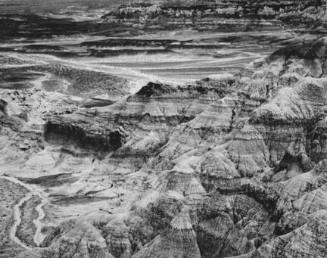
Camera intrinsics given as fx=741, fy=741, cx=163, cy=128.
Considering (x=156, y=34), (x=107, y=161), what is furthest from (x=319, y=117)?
(x=156, y=34)

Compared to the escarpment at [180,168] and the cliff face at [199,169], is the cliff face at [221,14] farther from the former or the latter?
the cliff face at [199,169]

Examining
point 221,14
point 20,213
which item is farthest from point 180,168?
point 221,14

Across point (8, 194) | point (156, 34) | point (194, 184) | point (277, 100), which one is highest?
point (277, 100)

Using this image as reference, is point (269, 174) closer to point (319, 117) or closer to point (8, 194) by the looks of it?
point (319, 117)

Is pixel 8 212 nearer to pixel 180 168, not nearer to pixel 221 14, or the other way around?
pixel 180 168

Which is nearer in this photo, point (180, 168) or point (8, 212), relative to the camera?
point (180, 168)

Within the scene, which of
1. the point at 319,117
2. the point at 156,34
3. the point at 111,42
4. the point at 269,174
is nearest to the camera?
the point at 269,174

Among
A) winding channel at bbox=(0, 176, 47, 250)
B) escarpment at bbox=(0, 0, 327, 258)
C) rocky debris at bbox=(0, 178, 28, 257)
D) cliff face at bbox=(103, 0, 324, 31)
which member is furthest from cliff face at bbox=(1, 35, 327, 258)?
cliff face at bbox=(103, 0, 324, 31)

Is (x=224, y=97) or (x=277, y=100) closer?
(x=277, y=100)
